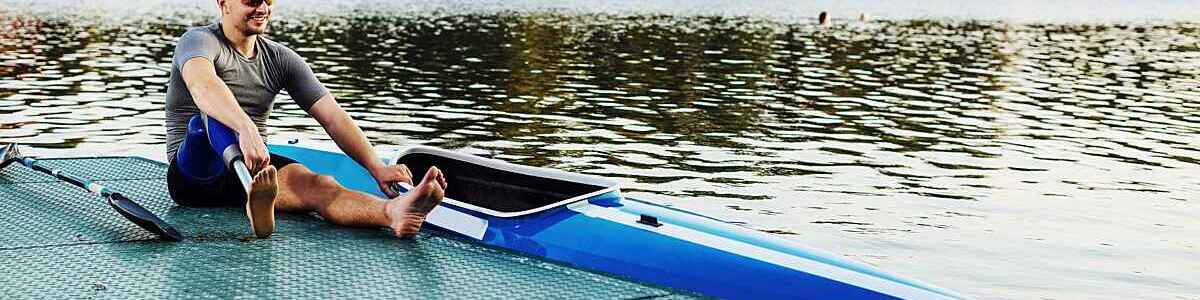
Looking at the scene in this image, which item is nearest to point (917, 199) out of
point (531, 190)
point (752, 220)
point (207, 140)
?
point (752, 220)

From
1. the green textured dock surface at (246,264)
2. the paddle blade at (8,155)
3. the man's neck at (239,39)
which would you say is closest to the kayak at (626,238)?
the green textured dock surface at (246,264)

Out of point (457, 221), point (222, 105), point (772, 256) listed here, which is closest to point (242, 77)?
point (222, 105)

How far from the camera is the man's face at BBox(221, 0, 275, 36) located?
6.18 m

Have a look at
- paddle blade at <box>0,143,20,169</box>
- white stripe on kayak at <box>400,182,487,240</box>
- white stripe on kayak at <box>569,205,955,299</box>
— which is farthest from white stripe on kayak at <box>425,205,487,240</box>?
paddle blade at <box>0,143,20,169</box>

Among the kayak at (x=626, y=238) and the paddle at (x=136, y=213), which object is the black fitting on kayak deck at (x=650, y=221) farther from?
the paddle at (x=136, y=213)

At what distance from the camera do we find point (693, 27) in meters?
42.2

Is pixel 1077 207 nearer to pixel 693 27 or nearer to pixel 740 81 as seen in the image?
pixel 740 81

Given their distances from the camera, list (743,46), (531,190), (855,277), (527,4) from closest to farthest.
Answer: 1. (855,277)
2. (531,190)
3. (743,46)
4. (527,4)

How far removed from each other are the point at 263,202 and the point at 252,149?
9.2 inches

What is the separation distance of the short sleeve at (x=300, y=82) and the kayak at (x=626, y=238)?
567 millimetres

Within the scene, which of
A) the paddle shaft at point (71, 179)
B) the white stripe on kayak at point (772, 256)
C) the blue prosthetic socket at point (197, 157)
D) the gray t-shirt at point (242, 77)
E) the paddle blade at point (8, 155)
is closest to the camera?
the white stripe on kayak at point (772, 256)

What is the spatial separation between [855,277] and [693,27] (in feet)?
121

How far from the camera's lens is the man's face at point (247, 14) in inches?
243

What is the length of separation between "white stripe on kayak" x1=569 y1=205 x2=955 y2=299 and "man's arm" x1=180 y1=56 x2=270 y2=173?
4.55 feet
